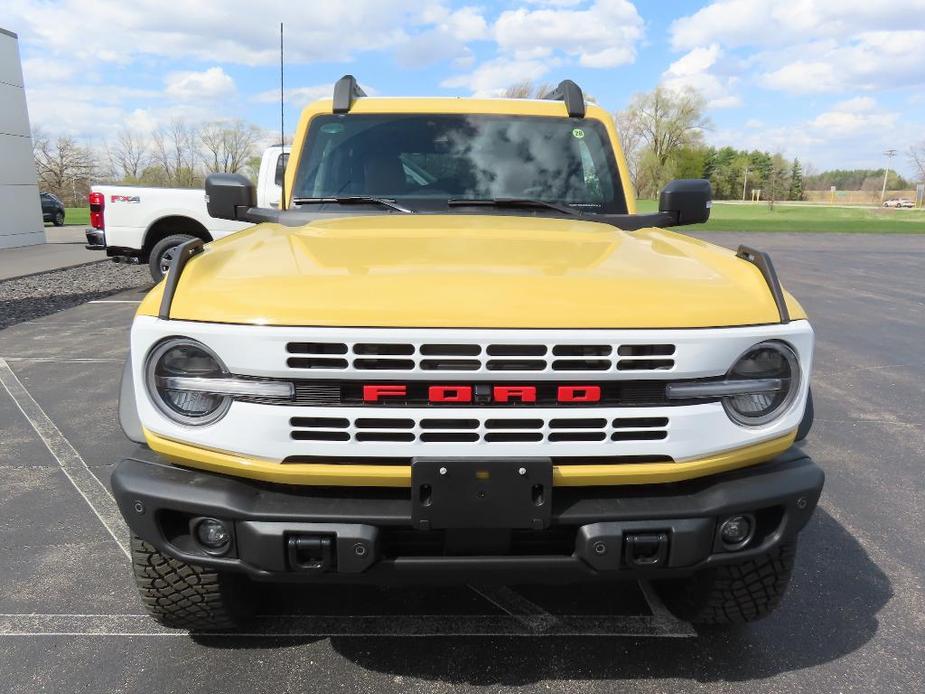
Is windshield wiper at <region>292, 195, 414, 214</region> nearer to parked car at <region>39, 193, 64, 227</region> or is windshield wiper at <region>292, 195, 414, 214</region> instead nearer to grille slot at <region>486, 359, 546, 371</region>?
grille slot at <region>486, 359, 546, 371</region>

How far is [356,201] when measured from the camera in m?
3.33

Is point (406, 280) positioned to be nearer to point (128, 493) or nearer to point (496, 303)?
point (496, 303)

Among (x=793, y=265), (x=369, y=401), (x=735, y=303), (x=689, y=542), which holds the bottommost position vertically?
(x=793, y=265)

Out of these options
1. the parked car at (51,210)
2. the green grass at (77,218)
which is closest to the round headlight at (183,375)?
the parked car at (51,210)

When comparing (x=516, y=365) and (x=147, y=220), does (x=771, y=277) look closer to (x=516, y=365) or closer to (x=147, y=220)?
(x=516, y=365)

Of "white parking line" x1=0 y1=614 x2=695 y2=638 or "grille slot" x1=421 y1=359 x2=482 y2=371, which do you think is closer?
"grille slot" x1=421 y1=359 x2=482 y2=371

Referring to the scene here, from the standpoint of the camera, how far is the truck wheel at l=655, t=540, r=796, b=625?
241 cm

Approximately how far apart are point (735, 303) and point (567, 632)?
140 centimetres

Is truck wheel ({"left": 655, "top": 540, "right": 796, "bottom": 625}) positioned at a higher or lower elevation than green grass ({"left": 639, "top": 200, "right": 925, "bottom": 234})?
higher

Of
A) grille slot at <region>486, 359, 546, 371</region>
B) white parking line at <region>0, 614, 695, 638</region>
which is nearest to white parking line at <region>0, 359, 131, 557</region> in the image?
white parking line at <region>0, 614, 695, 638</region>

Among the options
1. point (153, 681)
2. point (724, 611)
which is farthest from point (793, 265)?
point (153, 681)

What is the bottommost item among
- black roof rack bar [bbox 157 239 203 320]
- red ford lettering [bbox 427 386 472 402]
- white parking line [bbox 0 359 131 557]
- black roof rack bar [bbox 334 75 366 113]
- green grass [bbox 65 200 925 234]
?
green grass [bbox 65 200 925 234]

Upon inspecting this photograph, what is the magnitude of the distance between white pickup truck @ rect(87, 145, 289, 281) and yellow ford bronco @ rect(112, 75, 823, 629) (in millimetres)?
9170

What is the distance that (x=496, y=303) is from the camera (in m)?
1.90
